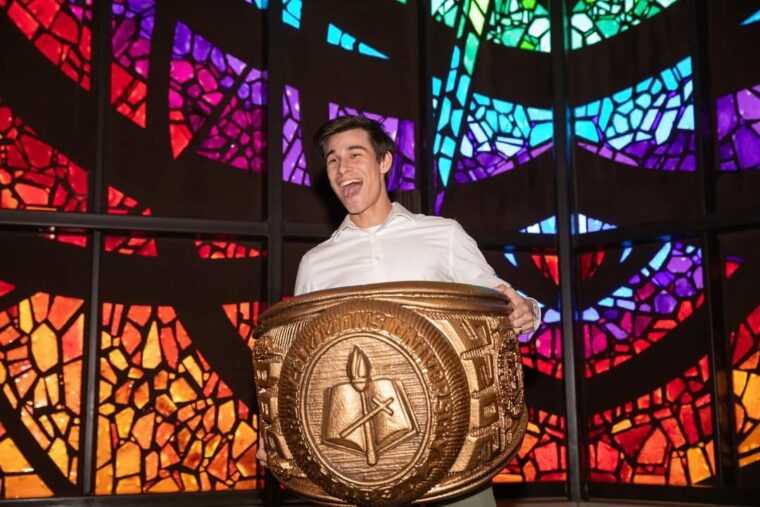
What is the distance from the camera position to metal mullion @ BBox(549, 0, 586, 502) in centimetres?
363

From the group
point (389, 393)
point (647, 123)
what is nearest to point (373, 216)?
point (389, 393)

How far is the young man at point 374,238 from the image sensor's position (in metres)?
1.85

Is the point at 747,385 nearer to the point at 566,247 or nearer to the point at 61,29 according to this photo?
the point at 566,247

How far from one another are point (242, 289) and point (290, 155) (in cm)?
61

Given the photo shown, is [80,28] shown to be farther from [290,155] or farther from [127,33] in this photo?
[290,155]

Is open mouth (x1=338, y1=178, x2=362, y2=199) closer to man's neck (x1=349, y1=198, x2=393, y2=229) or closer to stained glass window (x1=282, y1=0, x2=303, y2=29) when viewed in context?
man's neck (x1=349, y1=198, x2=393, y2=229)

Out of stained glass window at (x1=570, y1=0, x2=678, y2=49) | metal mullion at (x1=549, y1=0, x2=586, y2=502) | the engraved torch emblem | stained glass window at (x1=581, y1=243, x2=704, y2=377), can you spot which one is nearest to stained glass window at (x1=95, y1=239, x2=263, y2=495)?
metal mullion at (x1=549, y1=0, x2=586, y2=502)

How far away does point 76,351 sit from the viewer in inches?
130

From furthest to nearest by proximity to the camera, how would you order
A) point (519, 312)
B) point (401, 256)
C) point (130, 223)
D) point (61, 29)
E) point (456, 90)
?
point (456, 90)
point (61, 29)
point (130, 223)
point (401, 256)
point (519, 312)

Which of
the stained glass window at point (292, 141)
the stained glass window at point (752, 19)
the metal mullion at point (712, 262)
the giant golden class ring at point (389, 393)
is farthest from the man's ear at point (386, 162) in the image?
the stained glass window at point (752, 19)

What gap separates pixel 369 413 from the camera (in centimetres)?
129

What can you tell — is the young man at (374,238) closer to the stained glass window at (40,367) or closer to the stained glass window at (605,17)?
the stained glass window at (40,367)

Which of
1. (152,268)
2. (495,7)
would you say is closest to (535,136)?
(495,7)

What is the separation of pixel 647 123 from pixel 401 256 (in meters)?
2.18
